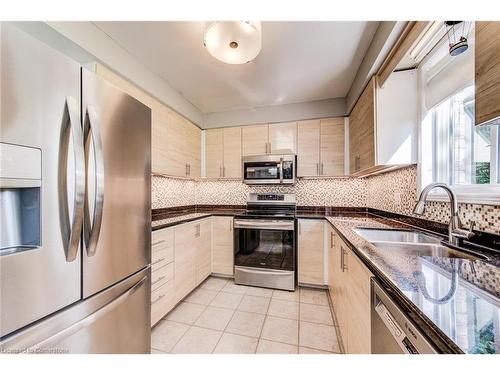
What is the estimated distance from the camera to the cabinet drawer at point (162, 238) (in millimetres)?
1719

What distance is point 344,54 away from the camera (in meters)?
1.79

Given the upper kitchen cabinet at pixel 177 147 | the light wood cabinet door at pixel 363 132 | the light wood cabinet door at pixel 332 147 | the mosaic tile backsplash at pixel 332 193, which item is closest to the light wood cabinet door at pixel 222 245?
the mosaic tile backsplash at pixel 332 193

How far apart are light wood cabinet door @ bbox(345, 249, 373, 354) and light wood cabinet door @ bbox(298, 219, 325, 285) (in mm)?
1111

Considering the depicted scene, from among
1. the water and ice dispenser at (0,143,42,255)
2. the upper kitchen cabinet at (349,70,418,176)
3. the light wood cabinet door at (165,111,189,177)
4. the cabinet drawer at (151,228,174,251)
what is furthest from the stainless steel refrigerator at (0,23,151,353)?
the upper kitchen cabinet at (349,70,418,176)

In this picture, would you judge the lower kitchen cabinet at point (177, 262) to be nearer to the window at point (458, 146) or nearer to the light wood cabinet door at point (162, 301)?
the light wood cabinet door at point (162, 301)

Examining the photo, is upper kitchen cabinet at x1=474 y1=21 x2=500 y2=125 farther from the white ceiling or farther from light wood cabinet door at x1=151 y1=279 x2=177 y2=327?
light wood cabinet door at x1=151 y1=279 x2=177 y2=327

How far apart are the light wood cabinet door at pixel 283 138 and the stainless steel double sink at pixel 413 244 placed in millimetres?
1530

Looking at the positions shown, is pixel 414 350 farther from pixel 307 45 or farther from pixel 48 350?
pixel 307 45

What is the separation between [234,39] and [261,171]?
71.8 inches

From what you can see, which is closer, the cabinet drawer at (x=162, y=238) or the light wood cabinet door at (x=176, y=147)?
the cabinet drawer at (x=162, y=238)

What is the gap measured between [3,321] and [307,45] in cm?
228

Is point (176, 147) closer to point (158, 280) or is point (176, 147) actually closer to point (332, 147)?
point (158, 280)

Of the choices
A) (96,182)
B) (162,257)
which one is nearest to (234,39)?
(96,182)
